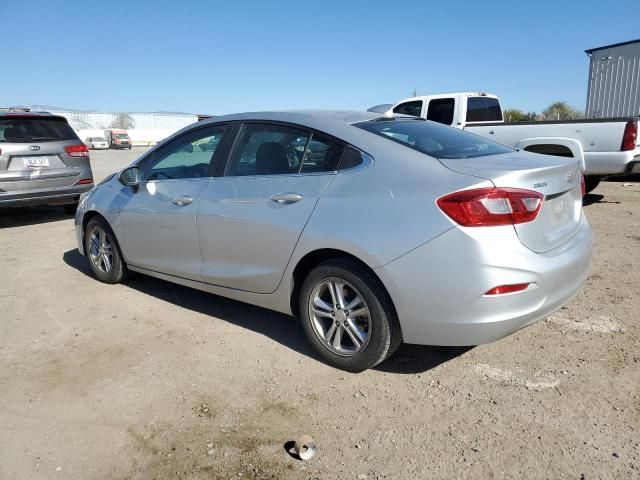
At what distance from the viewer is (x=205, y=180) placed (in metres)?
4.00

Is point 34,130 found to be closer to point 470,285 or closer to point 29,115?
point 29,115

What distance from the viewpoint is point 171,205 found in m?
4.19

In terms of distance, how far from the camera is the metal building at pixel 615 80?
18.6m

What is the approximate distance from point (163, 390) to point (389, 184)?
1.84 meters

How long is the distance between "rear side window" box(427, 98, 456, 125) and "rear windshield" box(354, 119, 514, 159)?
6.96 metres

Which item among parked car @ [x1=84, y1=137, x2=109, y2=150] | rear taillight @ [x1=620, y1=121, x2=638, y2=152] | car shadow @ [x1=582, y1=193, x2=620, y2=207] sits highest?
rear taillight @ [x1=620, y1=121, x2=638, y2=152]

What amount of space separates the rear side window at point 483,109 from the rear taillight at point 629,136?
3398 mm

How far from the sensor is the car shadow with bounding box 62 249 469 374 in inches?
135

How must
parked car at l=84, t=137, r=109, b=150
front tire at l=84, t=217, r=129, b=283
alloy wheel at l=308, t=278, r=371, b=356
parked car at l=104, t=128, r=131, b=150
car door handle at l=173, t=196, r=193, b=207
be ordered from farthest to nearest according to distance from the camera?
parked car at l=104, t=128, r=131, b=150 < parked car at l=84, t=137, r=109, b=150 < front tire at l=84, t=217, r=129, b=283 < car door handle at l=173, t=196, r=193, b=207 < alloy wheel at l=308, t=278, r=371, b=356

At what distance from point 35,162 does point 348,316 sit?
21.4 feet

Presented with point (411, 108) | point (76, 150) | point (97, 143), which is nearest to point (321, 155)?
point (76, 150)

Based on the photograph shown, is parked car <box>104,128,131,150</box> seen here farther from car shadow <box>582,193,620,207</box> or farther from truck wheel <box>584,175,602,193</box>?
truck wheel <box>584,175,602,193</box>

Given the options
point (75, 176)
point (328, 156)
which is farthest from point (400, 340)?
point (75, 176)

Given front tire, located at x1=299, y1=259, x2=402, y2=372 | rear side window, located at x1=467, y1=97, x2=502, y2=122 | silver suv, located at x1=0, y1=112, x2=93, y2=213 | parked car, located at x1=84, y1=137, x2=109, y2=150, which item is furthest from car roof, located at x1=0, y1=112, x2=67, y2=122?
parked car, located at x1=84, y1=137, x2=109, y2=150
